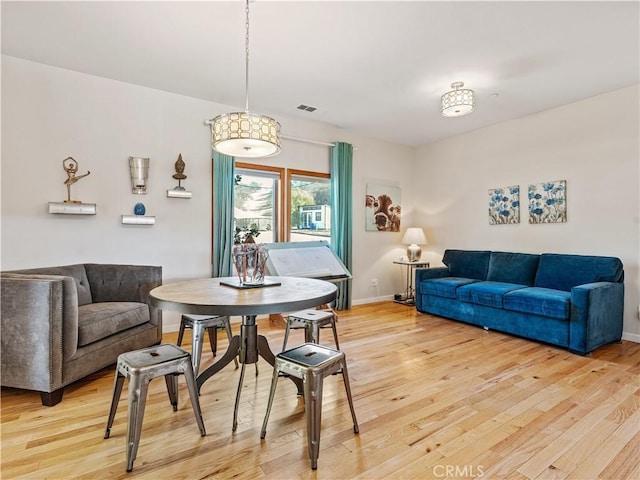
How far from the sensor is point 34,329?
84.4 inches

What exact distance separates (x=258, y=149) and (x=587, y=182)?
12.4 feet

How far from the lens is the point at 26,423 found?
1968 mm

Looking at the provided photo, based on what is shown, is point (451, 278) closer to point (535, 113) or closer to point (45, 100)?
point (535, 113)

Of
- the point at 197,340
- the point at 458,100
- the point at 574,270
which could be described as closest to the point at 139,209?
the point at 197,340

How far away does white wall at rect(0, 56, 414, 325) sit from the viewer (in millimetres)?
3104

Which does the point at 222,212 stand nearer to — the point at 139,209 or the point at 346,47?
the point at 139,209

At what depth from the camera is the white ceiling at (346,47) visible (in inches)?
93.8

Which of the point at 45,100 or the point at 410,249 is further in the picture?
the point at 410,249

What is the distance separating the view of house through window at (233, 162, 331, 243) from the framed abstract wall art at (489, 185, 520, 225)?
233 cm

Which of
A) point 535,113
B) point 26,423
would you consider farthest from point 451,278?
point 26,423

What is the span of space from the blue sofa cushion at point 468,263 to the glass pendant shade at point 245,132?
348 centimetres

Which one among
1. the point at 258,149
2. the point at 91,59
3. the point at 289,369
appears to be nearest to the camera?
the point at 289,369

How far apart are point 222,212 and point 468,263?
3364 mm

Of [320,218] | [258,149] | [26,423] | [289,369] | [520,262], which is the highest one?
[258,149]
